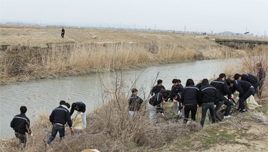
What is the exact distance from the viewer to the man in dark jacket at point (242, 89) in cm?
688

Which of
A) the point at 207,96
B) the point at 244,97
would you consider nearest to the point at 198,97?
the point at 207,96

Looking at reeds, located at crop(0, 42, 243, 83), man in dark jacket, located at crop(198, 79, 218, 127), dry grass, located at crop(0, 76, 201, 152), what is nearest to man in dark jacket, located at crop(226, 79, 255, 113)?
man in dark jacket, located at crop(198, 79, 218, 127)

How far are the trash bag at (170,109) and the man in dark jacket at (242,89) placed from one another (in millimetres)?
1818

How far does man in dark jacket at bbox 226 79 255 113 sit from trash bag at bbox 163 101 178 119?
1.82 metres

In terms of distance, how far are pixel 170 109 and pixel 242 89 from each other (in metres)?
2.23

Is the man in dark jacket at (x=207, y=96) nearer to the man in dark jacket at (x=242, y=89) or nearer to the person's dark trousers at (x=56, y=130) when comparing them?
the man in dark jacket at (x=242, y=89)

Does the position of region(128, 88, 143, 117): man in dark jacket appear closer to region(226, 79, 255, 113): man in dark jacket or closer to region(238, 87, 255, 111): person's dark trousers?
region(226, 79, 255, 113): man in dark jacket

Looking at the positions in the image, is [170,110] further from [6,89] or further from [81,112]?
[6,89]

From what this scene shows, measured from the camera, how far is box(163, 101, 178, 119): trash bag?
6.77 meters

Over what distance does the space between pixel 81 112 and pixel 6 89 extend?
8.21 meters

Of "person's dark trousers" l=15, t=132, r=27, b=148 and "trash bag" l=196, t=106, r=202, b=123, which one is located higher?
"trash bag" l=196, t=106, r=202, b=123

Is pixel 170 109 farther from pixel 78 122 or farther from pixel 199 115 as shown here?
pixel 78 122

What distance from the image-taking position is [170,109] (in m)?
7.03

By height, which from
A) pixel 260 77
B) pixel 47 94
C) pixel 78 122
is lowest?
pixel 47 94
